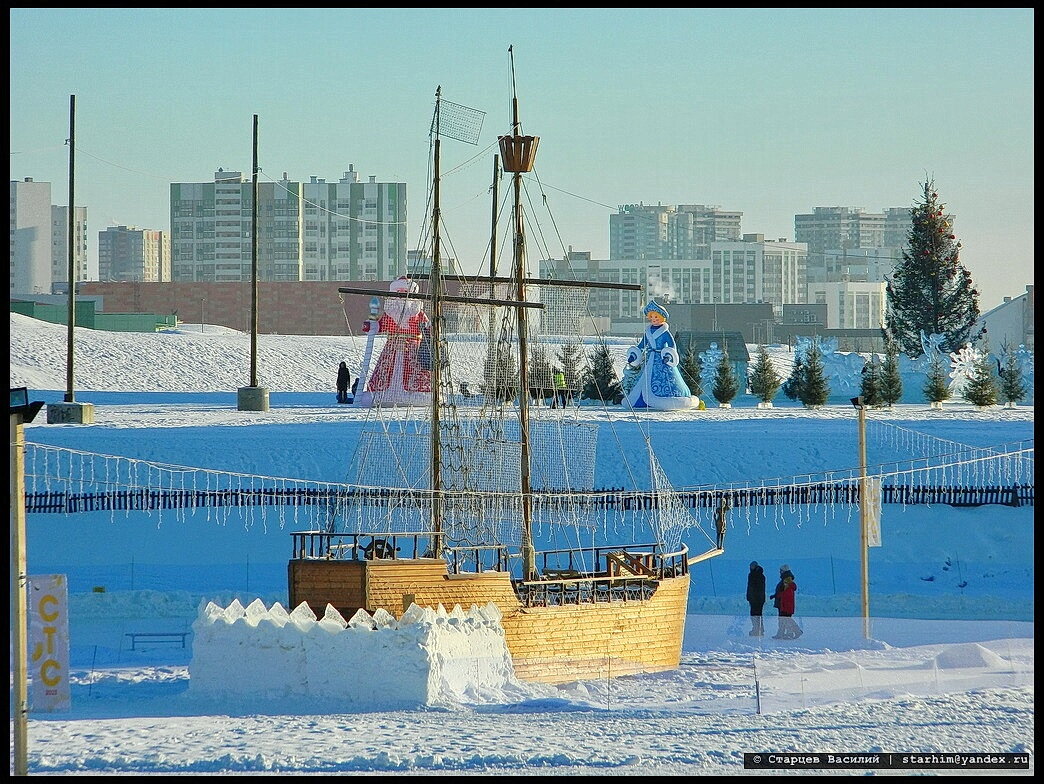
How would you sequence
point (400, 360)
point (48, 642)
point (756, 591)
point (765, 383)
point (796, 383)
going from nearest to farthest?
point (48, 642)
point (756, 591)
point (400, 360)
point (765, 383)
point (796, 383)

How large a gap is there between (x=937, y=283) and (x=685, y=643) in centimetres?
3410

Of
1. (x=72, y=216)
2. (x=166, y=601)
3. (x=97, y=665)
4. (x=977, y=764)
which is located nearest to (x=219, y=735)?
(x=97, y=665)

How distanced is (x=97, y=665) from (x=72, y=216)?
1871cm

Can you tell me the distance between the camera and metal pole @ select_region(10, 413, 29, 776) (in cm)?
1296

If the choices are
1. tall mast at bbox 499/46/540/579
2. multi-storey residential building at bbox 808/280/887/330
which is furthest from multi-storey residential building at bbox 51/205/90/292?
tall mast at bbox 499/46/540/579

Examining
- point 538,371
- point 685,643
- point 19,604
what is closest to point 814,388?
point 538,371

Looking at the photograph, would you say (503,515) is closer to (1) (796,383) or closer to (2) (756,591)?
(2) (756,591)

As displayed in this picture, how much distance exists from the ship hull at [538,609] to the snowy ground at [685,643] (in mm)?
662

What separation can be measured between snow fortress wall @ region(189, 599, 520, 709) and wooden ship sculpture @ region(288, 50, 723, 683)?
0.82 m

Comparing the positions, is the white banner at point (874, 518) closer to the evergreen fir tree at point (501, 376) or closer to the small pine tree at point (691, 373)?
the evergreen fir tree at point (501, 376)

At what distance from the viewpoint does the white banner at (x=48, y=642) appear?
14.2 meters

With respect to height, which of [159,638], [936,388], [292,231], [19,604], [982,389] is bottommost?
[159,638]

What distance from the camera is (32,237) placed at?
134625 millimetres

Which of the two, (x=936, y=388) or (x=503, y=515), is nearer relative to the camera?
(x=503, y=515)
